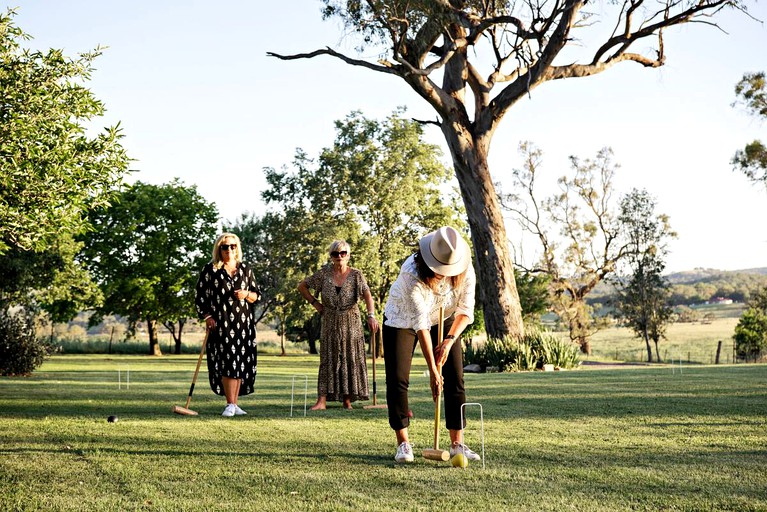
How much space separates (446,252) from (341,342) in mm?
4319

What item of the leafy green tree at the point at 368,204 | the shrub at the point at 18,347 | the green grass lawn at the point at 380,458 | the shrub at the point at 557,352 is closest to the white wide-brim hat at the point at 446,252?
the green grass lawn at the point at 380,458

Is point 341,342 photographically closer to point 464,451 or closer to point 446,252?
point 464,451

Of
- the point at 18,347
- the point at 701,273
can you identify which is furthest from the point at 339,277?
the point at 701,273

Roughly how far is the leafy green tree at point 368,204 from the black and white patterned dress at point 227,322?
2878 cm

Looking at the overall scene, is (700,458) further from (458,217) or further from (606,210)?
(606,210)

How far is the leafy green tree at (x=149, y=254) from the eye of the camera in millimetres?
49812

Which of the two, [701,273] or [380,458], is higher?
[701,273]

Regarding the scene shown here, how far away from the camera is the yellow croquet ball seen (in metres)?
5.48

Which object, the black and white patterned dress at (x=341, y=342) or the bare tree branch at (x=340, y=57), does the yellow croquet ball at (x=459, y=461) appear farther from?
the bare tree branch at (x=340, y=57)

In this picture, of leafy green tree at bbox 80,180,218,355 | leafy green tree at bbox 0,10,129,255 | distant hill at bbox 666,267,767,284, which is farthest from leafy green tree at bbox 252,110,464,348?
distant hill at bbox 666,267,767,284

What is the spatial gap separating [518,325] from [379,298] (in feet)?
60.2

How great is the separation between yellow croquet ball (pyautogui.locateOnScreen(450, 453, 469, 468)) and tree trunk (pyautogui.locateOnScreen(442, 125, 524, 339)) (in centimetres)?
1426

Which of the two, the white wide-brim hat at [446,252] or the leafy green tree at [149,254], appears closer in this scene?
the white wide-brim hat at [446,252]

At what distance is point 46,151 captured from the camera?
10094mm
